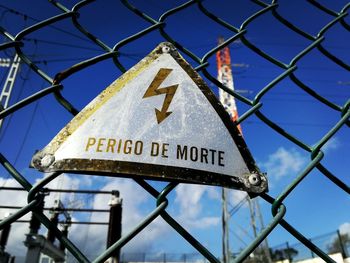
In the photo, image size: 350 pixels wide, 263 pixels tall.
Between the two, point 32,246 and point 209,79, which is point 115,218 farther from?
point 209,79

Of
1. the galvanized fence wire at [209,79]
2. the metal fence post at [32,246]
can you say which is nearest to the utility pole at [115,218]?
the metal fence post at [32,246]

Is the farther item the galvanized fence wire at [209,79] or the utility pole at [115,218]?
the utility pole at [115,218]

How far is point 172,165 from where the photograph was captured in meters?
0.85

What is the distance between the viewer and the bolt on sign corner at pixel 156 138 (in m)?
0.84

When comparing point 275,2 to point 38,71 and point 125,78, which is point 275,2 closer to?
point 125,78

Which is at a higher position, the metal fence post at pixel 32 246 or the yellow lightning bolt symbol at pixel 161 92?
the metal fence post at pixel 32 246

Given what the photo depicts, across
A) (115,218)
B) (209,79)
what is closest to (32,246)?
(115,218)

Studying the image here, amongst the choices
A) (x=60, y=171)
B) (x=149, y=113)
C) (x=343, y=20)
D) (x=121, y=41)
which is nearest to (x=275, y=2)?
(x=343, y=20)

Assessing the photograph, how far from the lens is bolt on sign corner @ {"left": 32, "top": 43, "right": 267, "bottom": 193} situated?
84 centimetres

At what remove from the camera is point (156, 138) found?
2.87ft

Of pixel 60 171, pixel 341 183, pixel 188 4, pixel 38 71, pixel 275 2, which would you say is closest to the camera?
pixel 60 171

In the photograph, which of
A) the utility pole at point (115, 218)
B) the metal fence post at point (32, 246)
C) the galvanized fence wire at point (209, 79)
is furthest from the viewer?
the metal fence post at point (32, 246)

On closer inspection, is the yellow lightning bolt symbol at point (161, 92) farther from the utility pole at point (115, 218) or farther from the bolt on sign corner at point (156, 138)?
the utility pole at point (115, 218)

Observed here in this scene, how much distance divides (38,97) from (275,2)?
105cm
